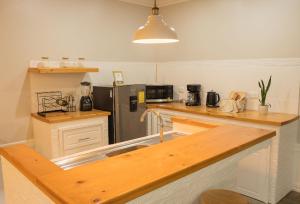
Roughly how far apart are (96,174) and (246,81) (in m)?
2.83

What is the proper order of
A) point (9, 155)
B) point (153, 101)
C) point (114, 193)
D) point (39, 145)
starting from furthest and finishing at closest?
point (153, 101) → point (39, 145) → point (9, 155) → point (114, 193)

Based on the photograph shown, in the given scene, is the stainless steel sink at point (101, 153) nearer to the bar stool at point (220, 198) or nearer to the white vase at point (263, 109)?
the bar stool at point (220, 198)

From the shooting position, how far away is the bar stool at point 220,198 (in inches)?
61.9

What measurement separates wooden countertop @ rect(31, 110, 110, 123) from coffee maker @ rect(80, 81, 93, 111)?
0.13 meters

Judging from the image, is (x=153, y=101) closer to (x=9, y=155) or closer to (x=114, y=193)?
(x=9, y=155)

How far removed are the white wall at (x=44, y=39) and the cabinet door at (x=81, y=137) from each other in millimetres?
646

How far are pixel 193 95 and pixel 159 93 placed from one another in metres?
0.59

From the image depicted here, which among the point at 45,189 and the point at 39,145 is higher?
the point at 45,189

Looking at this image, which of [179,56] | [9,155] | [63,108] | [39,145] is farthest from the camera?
[179,56]

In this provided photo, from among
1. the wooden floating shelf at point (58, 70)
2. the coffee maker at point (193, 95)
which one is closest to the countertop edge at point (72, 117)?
the wooden floating shelf at point (58, 70)

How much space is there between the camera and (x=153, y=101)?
4.00m

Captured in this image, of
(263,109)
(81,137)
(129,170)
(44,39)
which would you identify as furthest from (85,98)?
(129,170)

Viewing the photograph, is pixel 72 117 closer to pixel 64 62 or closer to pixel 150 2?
pixel 64 62

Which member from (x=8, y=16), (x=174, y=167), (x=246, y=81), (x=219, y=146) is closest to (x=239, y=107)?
(x=246, y=81)
